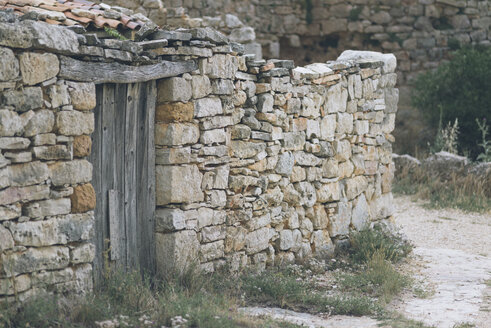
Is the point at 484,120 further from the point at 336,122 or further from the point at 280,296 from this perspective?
the point at 280,296

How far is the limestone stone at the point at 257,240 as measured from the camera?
6.71m

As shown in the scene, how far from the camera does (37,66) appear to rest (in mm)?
4699

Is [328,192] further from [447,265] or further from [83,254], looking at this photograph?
[83,254]

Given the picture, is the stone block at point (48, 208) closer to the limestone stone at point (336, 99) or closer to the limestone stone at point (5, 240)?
the limestone stone at point (5, 240)

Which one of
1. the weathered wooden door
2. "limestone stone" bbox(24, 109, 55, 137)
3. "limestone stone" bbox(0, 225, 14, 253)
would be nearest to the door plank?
the weathered wooden door

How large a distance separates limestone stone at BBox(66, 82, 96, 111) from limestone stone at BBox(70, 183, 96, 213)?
0.54 m

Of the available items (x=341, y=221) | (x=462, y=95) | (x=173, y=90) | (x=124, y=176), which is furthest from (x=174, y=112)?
(x=462, y=95)

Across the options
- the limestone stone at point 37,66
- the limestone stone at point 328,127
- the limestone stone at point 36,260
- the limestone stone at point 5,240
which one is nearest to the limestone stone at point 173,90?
the limestone stone at point 37,66

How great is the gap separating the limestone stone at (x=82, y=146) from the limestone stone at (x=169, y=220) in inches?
40.2

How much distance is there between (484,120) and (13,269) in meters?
10.1

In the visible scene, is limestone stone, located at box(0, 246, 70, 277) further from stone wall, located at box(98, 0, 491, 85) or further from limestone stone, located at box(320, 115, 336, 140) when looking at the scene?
stone wall, located at box(98, 0, 491, 85)

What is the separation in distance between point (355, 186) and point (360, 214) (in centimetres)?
34

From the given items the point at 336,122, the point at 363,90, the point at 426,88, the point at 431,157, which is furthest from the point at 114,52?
the point at 426,88

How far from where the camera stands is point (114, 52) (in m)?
5.28
